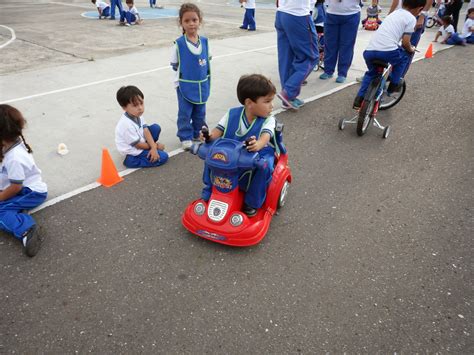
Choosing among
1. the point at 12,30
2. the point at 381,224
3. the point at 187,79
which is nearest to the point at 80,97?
the point at 187,79

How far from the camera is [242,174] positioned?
9.15ft

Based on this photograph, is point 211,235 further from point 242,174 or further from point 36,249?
point 36,249

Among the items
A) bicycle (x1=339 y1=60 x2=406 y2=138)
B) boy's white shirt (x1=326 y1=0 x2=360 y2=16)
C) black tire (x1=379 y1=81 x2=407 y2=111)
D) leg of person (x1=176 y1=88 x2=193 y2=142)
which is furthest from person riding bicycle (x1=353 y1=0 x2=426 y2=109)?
leg of person (x1=176 y1=88 x2=193 y2=142)

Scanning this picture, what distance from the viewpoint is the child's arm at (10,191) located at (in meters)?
2.88

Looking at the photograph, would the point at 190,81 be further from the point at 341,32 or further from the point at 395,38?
the point at 341,32

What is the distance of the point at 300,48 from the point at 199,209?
11.6 ft

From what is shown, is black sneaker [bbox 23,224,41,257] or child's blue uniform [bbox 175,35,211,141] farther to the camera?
child's blue uniform [bbox 175,35,211,141]

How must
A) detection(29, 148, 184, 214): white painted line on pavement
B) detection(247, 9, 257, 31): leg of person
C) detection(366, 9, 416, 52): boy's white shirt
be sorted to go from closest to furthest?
detection(29, 148, 184, 214): white painted line on pavement < detection(366, 9, 416, 52): boy's white shirt < detection(247, 9, 257, 31): leg of person

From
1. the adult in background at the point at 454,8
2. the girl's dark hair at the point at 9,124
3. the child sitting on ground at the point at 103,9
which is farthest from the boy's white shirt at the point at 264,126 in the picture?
the child sitting on ground at the point at 103,9

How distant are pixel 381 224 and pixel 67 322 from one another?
264 centimetres

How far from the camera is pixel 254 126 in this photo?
278 cm

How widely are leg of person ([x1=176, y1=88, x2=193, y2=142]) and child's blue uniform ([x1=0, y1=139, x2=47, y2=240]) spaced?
1682 mm

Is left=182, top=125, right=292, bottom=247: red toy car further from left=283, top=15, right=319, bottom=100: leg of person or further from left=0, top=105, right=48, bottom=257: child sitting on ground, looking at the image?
left=283, top=15, right=319, bottom=100: leg of person

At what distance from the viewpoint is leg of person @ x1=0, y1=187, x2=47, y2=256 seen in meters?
2.69
